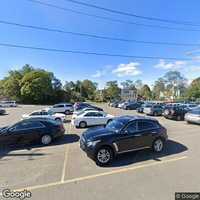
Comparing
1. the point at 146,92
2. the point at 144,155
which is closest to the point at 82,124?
the point at 144,155

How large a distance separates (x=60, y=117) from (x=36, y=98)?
49464 mm

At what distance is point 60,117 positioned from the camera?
18562mm

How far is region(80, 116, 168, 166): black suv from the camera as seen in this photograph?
23.7 feet

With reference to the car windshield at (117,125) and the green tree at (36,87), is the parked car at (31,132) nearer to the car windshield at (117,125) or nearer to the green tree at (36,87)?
the car windshield at (117,125)

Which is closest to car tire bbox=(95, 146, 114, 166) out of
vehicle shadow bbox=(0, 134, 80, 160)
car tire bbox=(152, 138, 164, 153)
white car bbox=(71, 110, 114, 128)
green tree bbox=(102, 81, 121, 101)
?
car tire bbox=(152, 138, 164, 153)

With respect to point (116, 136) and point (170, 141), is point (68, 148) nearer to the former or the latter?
point (116, 136)

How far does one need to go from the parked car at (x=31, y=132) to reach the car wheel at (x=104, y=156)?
4.55 meters

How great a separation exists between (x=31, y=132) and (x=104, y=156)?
5030 mm

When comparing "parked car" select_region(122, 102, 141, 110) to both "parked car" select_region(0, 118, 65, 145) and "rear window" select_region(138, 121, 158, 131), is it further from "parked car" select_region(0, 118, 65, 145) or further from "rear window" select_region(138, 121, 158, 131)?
"rear window" select_region(138, 121, 158, 131)

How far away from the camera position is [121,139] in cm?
766

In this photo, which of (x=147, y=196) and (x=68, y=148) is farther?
(x=68, y=148)

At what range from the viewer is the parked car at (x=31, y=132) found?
33.1ft

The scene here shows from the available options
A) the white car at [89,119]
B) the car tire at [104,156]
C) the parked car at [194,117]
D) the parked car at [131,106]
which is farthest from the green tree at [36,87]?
the car tire at [104,156]

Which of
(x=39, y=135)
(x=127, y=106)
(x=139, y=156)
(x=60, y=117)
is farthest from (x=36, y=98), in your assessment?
(x=139, y=156)
